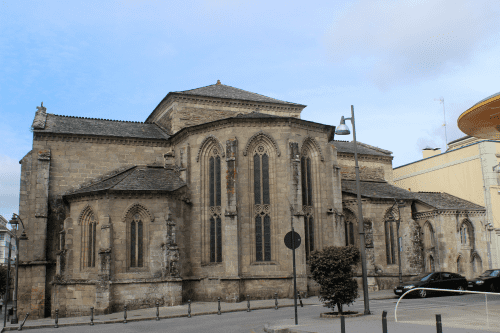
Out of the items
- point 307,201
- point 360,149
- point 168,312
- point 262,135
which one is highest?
point 360,149

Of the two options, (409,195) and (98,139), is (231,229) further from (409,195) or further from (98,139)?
(409,195)

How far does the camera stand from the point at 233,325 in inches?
728

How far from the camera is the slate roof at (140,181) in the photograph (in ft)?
96.2

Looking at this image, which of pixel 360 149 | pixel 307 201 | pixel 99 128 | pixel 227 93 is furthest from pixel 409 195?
pixel 99 128

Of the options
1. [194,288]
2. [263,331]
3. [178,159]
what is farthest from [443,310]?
[178,159]

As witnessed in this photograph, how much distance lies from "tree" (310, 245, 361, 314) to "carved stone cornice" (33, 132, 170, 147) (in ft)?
67.7

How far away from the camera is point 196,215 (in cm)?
3094

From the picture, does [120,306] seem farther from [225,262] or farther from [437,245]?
[437,245]

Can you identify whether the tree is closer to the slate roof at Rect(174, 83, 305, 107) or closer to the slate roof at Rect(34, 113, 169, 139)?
the slate roof at Rect(34, 113, 169, 139)

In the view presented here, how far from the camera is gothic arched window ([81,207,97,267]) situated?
94.7 ft

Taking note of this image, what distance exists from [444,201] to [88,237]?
28.0m

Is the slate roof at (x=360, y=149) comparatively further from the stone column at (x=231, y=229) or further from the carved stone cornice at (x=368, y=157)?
the stone column at (x=231, y=229)

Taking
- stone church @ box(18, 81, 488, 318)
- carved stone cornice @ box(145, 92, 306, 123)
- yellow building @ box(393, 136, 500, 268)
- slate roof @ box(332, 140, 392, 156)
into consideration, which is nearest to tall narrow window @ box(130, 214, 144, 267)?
stone church @ box(18, 81, 488, 318)

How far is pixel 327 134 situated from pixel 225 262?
39.1 ft
